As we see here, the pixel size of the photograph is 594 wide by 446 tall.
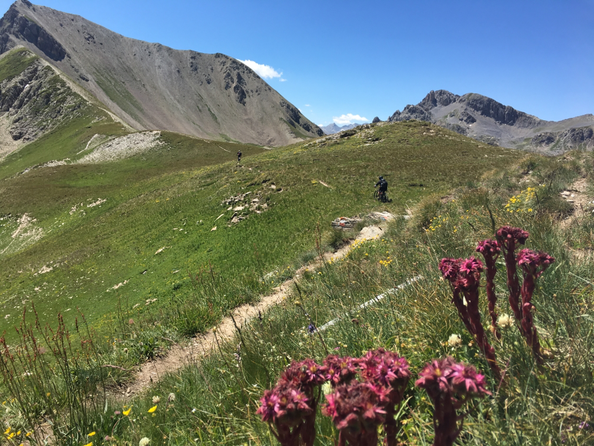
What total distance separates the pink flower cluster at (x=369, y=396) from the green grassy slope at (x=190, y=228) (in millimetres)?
4700

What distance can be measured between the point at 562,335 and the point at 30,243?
40449 mm

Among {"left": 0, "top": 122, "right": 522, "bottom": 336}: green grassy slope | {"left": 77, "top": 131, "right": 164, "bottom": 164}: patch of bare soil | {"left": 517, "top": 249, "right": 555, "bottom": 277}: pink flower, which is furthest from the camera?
{"left": 77, "top": 131, "right": 164, "bottom": 164}: patch of bare soil

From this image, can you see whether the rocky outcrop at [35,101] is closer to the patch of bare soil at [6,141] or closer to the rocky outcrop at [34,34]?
the patch of bare soil at [6,141]

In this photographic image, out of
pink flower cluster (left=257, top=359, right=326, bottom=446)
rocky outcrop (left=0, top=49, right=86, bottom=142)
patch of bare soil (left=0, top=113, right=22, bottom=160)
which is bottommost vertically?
pink flower cluster (left=257, top=359, right=326, bottom=446)

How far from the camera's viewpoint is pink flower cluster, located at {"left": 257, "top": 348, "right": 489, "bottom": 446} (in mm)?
1109

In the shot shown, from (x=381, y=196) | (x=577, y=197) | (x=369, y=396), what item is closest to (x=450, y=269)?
(x=369, y=396)

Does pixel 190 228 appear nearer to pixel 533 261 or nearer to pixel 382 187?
pixel 382 187

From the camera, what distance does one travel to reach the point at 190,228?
68.9 ft

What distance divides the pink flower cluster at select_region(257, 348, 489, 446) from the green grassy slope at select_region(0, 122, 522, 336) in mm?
4700

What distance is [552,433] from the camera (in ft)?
6.07

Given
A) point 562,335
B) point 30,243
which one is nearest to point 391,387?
point 562,335

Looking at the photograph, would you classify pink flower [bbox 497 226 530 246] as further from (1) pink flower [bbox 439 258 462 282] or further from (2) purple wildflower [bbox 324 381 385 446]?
(2) purple wildflower [bbox 324 381 385 446]

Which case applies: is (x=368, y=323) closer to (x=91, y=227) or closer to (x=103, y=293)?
(x=103, y=293)

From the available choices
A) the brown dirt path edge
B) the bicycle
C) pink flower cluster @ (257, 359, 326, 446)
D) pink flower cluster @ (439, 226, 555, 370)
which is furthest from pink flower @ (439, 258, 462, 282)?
the bicycle
